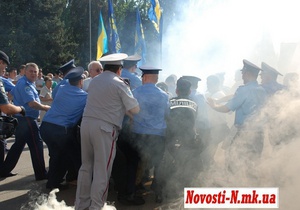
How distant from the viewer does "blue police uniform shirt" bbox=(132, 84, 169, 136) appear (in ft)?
17.4

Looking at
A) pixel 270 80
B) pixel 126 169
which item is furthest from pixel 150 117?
pixel 270 80

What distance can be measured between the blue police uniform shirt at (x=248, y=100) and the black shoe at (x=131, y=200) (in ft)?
5.90

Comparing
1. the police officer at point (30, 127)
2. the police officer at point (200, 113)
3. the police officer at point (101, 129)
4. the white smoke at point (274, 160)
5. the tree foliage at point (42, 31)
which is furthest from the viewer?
the tree foliage at point (42, 31)

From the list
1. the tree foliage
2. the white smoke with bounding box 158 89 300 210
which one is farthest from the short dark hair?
the tree foliage

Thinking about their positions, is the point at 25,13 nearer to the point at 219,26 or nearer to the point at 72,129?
the point at 219,26

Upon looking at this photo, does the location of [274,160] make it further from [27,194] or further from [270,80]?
[27,194]

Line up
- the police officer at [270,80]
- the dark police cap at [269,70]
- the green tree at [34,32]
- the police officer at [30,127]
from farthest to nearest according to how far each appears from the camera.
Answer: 1. the green tree at [34,32]
2. the police officer at [30,127]
3. the dark police cap at [269,70]
4. the police officer at [270,80]

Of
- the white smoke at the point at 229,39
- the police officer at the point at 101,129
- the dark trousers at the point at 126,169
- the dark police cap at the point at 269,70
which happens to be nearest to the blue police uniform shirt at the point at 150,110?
the dark trousers at the point at 126,169

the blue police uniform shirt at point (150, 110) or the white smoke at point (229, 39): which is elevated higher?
the white smoke at point (229, 39)

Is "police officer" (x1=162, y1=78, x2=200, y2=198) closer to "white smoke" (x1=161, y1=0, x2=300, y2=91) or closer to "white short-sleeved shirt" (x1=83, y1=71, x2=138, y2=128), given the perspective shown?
"white short-sleeved shirt" (x1=83, y1=71, x2=138, y2=128)

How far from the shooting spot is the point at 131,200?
17.2 ft

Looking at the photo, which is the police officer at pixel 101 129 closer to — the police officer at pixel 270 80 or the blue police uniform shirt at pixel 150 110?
the blue police uniform shirt at pixel 150 110

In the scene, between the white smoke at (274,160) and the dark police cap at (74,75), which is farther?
the dark police cap at (74,75)

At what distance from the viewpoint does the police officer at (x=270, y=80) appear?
598cm
